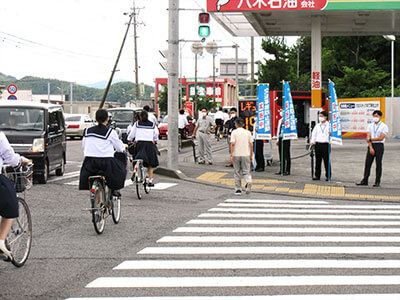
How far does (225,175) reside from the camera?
19047 mm

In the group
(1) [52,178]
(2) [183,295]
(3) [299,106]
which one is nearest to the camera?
(2) [183,295]

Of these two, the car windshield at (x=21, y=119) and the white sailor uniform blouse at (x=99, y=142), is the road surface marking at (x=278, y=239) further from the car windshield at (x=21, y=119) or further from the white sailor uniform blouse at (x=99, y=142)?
the car windshield at (x=21, y=119)

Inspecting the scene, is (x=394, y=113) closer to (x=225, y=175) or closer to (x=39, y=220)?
(x=225, y=175)

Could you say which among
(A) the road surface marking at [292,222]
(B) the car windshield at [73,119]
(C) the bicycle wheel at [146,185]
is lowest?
(A) the road surface marking at [292,222]

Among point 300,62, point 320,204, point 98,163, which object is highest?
point 300,62

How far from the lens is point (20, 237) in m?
7.04

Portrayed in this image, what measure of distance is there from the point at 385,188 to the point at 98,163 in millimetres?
9194

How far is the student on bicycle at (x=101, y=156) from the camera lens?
9281 millimetres

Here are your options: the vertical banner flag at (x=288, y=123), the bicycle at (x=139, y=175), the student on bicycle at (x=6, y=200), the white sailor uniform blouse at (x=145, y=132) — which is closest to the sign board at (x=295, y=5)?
the vertical banner flag at (x=288, y=123)

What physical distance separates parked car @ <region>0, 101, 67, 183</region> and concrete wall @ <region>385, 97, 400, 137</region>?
2568cm

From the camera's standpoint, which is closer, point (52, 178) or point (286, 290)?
point (286, 290)

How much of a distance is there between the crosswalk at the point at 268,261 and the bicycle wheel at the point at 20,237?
105 cm

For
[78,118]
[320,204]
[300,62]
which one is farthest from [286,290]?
[300,62]

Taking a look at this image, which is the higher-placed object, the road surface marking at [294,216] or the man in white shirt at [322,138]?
the man in white shirt at [322,138]
